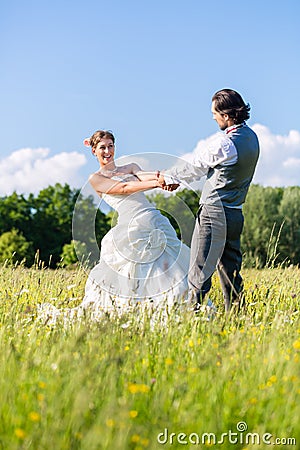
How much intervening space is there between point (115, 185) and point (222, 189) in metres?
1.21

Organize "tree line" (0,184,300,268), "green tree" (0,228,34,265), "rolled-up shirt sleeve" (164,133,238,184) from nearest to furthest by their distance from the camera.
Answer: "rolled-up shirt sleeve" (164,133,238,184) → "green tree" (0,228,34,265) → "tree line" (0,184,300,268)

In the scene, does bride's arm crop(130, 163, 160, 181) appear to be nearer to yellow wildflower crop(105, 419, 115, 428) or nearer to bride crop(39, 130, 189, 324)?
bride crop(39, 130, 189, 324)

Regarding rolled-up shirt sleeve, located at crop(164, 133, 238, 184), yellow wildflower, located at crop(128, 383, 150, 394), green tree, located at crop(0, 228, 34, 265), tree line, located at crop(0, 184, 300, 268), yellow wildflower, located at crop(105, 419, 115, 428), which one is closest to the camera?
yellow wildflower, located at crop(105, 419, 115, 428)

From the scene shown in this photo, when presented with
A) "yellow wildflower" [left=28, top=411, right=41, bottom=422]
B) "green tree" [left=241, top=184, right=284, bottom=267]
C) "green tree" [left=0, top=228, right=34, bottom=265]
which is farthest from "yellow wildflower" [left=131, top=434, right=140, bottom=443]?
"green tree" [left=241, top=184, right=284, bottom=267]

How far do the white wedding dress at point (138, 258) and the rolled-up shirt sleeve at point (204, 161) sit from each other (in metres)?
0.57

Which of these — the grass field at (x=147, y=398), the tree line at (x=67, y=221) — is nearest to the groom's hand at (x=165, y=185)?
the grass field at (x=147, y=398)

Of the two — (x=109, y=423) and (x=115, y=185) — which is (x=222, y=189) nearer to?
(x=115, y=185)

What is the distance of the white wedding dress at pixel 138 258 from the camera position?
612 cm

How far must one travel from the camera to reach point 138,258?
6254mm

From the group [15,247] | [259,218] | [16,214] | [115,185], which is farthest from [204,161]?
[16,214]

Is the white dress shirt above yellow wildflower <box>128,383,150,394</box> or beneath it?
above

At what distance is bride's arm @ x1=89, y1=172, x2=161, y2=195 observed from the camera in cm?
627

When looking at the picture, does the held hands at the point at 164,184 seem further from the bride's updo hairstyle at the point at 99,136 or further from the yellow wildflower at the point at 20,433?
the yellow wildflower at the point at 20,433

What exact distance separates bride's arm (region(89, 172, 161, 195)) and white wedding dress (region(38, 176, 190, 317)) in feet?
0.23
